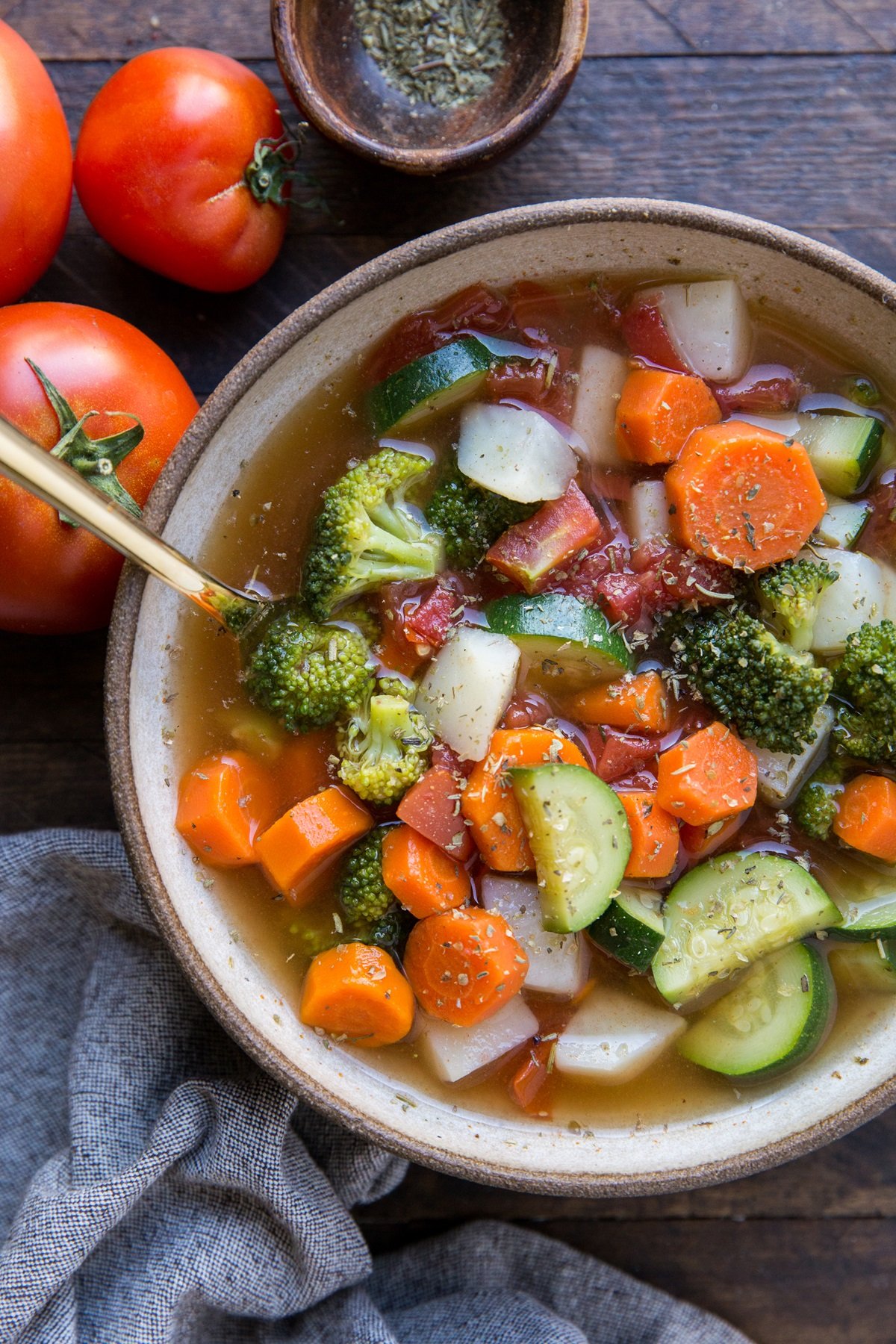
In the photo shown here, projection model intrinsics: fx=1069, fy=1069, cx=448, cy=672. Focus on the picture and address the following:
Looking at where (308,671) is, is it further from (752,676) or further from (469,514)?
(752,676)

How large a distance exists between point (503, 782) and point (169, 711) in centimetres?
80

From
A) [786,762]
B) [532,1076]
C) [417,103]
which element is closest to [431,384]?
[417,103]

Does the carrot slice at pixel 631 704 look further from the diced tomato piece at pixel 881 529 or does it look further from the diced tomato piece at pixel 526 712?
the diced tomato piece at pixel 881 529

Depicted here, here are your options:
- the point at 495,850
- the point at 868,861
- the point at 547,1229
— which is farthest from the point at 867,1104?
the point at 547,1229

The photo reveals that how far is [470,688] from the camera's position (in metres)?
2.46

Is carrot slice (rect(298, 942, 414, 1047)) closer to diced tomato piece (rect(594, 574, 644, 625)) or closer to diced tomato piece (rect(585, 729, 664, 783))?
diced tomato piece (rect(585, 729, 664, 783))

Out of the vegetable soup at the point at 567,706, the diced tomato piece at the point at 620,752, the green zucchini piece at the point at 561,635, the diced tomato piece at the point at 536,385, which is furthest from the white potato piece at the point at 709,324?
the diced tomato piece at the point at 620,752

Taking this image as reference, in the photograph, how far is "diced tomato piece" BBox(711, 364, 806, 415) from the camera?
256 cm

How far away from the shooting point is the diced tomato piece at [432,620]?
2490 millimetres

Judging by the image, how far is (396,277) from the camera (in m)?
2.30

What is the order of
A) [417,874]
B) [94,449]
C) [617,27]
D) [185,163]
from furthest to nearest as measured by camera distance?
[617,27], [185,163], [417,874], [94,449]

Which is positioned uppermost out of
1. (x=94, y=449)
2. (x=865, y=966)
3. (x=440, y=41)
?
(x=440, y=41)

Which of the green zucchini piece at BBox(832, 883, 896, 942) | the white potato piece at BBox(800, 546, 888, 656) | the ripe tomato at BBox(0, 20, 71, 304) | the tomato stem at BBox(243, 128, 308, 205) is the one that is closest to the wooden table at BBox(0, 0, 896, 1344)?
the tomato stem at BBox(243, 128, 308, 205)

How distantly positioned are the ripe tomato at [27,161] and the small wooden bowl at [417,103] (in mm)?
566
